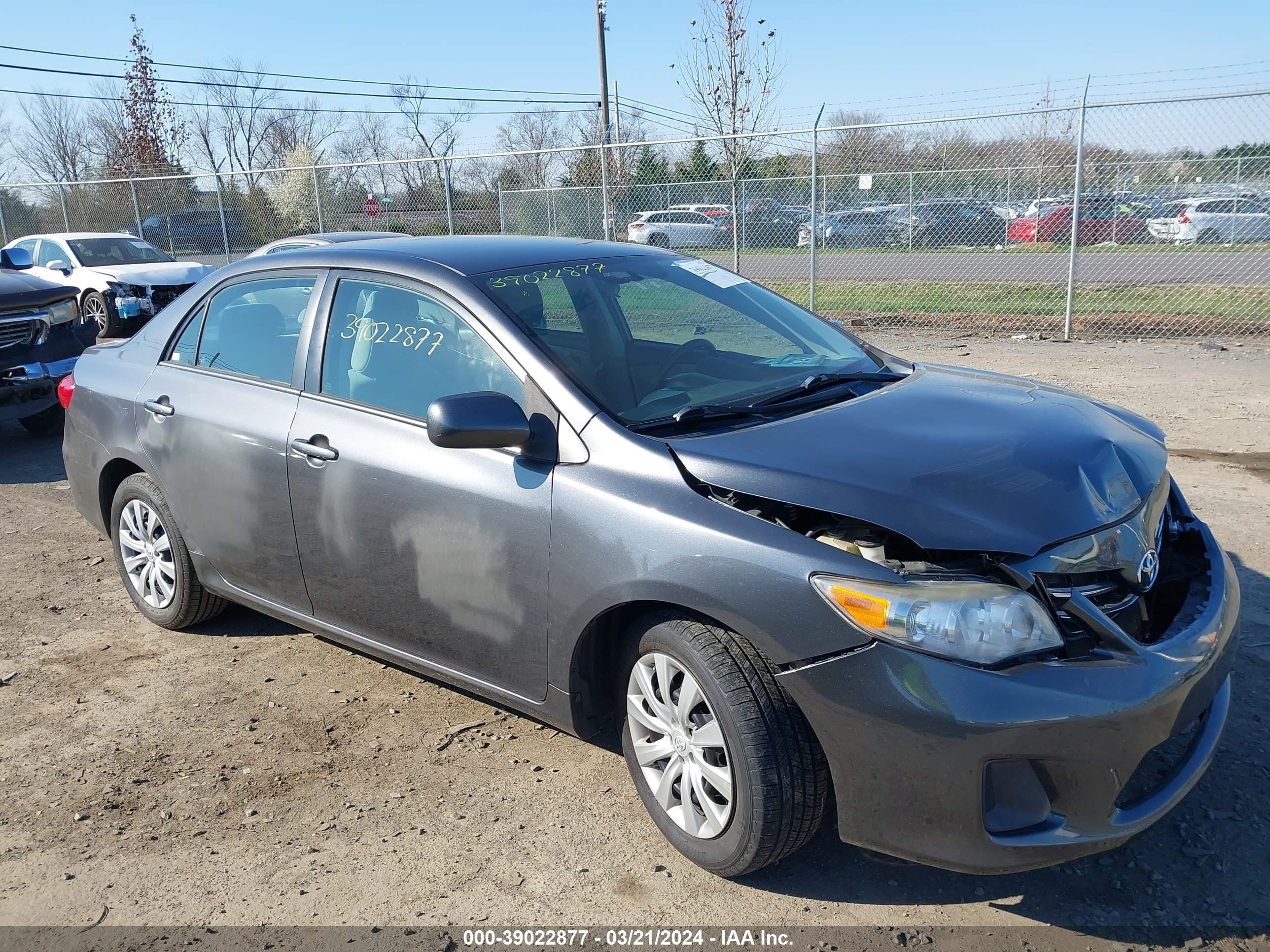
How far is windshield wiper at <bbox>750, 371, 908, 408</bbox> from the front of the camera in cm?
341

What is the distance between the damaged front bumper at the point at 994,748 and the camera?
240 cm

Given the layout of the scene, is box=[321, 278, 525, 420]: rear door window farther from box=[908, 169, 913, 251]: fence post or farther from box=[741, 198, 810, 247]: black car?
box=[908, 169, 913, 251]: fence post

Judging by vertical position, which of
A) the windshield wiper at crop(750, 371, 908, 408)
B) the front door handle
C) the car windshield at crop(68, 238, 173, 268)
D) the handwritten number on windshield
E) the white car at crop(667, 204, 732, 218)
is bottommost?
the front door handle

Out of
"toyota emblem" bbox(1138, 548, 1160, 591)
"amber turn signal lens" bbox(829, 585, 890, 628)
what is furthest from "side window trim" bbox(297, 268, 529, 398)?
"toyota emblem" bbox(1138, 548, 1160, 591)

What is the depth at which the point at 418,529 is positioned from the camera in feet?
11.2

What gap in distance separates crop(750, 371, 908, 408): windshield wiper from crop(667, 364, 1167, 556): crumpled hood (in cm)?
17

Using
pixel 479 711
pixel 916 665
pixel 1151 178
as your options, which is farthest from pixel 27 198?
pixel 916 665

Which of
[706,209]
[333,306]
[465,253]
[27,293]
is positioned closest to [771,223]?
[706,209]

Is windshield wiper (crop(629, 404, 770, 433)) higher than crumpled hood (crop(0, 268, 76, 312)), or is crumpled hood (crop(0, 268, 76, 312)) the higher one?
crumpled hood (crop(0, 268, 76, 312))

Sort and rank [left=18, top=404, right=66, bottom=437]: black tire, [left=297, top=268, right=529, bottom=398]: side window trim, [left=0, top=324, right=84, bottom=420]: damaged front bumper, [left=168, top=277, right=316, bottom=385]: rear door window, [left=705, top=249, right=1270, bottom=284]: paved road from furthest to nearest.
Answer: [left=705, top=249, right=1270, bottom=284]: paved road → [left=18, top=404, right=66, bottom=437]: black tire → [left=0, top=324, right=84, bottom=420]: damaged front bumper → [left=168, top=277, right=316, bottom=385]: rear door window → [left=297, top=268, right=529, bottom=398]: side window trim

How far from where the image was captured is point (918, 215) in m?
16.1

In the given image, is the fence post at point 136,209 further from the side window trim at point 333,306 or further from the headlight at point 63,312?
the side window trim at point 333,306

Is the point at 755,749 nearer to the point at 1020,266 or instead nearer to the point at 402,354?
the point at 402,354

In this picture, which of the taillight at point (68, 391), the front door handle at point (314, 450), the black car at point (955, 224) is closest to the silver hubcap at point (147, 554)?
the taillight at point (68, 391)
